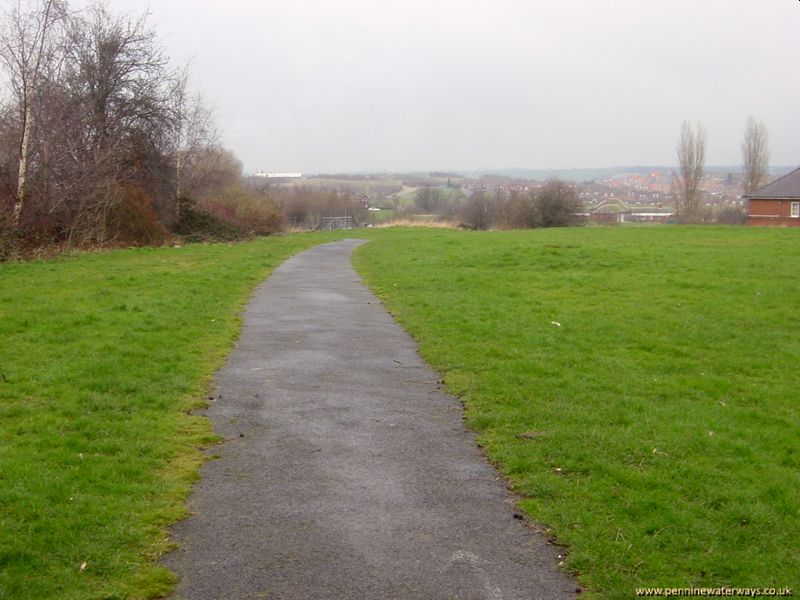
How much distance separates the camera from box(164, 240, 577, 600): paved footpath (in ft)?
13.0

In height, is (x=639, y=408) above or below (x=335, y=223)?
below

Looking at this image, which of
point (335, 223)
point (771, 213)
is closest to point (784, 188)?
point (771, 213)

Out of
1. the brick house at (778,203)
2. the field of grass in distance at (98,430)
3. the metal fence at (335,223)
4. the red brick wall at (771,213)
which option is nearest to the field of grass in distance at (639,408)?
the field of grass in distance at (98,430)

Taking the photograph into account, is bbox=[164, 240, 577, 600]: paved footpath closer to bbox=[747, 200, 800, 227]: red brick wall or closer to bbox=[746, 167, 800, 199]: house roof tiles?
bbox=[747, 200, 800, 227]: red brick wall

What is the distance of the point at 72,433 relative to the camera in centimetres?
620

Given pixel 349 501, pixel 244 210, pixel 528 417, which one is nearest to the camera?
pixel 349 501

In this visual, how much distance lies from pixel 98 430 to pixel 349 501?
2.58m

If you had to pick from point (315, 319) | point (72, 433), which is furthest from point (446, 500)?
point (315, 319)

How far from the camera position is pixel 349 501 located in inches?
197

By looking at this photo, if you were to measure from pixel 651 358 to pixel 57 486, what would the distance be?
7279mm

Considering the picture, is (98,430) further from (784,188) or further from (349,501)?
(784,188)

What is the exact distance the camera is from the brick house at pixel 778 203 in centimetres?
5784

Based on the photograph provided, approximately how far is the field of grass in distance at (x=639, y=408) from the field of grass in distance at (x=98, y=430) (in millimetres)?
2488

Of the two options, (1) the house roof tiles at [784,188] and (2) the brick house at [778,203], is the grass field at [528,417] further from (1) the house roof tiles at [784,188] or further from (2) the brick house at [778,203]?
(1) the house roof tiles at [784,188]
